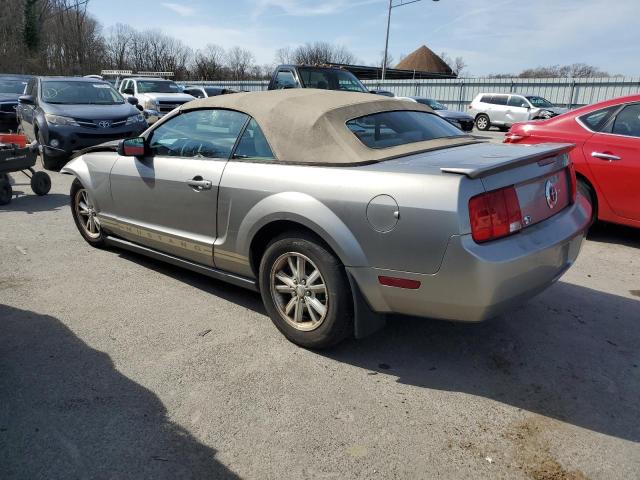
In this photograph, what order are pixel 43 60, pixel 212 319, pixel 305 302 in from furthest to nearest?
1. pixel 43 60
2. pixel 212 319
3. pixel 305 302

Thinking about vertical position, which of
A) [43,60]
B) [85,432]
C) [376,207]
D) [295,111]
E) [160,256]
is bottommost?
[85,432]

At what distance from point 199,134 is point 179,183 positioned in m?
0.44

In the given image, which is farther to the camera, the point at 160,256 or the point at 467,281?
the point at 160,256

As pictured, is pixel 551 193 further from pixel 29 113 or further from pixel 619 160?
pixel 29 113

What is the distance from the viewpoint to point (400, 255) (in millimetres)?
2748

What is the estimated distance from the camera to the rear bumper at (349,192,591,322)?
259 cm

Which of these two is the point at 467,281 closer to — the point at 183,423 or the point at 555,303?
the point at 183,423

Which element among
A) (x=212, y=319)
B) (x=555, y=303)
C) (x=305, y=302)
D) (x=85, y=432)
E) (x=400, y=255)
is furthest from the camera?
(x=555, y=303)

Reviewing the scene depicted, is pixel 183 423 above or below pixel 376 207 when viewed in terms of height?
below

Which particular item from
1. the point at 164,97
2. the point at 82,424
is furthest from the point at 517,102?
the point at 82,424

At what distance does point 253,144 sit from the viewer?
11.8 feet

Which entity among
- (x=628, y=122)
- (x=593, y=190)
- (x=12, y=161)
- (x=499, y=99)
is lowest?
(x=12, y=161)

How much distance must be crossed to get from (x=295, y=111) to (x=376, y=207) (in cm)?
108

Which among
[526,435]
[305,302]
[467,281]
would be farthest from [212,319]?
[526,435]
